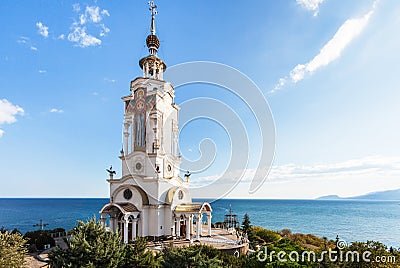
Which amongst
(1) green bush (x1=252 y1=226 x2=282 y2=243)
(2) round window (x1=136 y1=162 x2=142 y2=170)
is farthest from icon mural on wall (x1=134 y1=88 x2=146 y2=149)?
(1) green bush (x1=252 y1=226 x2=282 y2=243)

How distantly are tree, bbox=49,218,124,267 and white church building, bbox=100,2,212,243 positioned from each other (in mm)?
→ 7220

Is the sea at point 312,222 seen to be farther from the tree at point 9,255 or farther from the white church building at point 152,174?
the tree at point 9,255

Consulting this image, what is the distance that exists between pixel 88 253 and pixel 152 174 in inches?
441

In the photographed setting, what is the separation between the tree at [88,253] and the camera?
1038 centimetres

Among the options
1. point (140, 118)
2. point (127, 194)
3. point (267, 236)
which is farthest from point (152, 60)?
point (267, 236)

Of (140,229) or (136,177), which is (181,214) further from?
(136,177)

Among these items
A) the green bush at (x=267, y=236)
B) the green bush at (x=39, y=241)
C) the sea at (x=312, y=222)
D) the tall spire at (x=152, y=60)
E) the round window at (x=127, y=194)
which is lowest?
the sea at (x=312, y=222)

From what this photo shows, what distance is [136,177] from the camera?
69.1 feet

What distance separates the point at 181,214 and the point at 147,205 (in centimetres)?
272

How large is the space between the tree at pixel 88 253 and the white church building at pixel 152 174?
7.22m

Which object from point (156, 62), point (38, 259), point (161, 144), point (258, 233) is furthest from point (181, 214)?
point (156, 62)

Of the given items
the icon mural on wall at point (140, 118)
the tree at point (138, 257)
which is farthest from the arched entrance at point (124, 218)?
the tree at point (138, 257)

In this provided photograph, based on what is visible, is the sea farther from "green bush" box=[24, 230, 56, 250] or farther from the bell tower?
the bell tower

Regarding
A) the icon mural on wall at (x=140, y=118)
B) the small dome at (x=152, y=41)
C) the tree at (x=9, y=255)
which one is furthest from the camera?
the small dome at (x=152, y=41)
